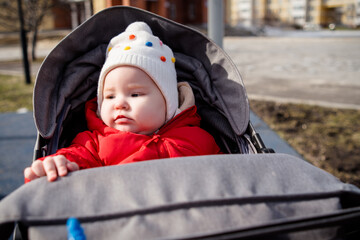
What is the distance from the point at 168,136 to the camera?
1.39 metres

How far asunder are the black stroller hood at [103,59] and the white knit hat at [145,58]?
0.15 m

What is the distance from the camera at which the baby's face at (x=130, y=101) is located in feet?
4.26

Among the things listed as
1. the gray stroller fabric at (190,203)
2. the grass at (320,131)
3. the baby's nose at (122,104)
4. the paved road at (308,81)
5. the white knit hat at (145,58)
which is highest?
the white knit hat at (145,58)

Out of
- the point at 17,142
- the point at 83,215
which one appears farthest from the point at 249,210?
the point at 17,142

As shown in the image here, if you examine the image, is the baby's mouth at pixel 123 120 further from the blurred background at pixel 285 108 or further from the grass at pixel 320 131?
the grass at pixel 320 131

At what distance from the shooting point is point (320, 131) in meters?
3.27

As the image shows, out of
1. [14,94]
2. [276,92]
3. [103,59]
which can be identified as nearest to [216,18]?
[103,59]

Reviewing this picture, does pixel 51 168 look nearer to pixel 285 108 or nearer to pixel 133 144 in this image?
pixel 133 144

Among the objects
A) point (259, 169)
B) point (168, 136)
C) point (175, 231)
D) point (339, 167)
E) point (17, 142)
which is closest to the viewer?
point (175, 231)

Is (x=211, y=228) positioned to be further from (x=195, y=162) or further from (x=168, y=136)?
(x=168, y=136)

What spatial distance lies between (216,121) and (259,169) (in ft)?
2.46

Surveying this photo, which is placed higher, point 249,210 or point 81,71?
point 81,71

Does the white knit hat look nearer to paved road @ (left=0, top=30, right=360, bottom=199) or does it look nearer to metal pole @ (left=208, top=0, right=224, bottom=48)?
metal pole @ (left=208, top=0, right=224, bottom=48)

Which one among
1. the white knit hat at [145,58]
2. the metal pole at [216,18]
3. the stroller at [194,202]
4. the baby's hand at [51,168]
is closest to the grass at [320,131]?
the metal pole at [216,18]
